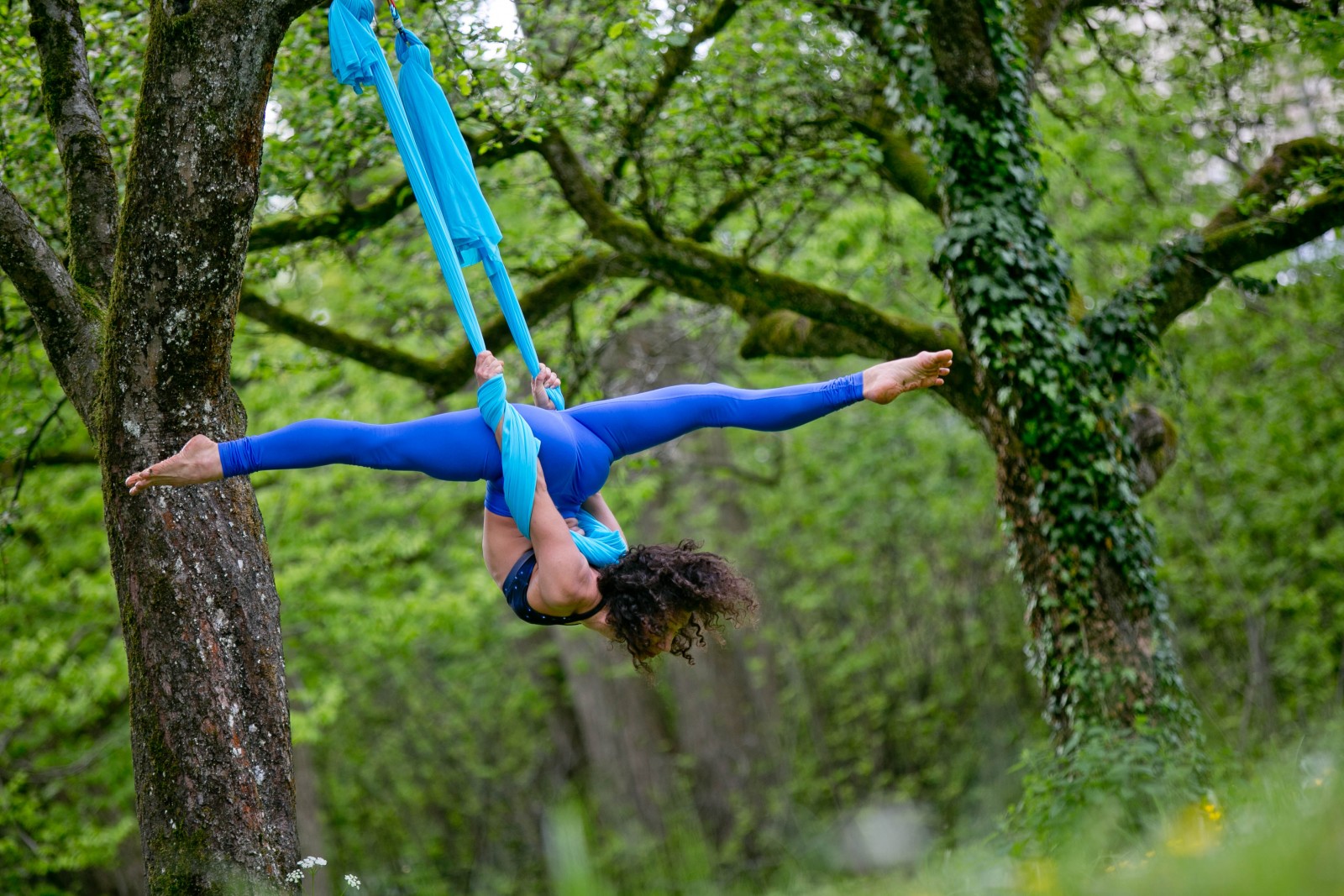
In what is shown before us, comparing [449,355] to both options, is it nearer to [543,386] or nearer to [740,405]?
[543,386]

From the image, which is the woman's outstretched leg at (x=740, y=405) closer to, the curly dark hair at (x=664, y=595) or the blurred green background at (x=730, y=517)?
the curly dark hair at (x=664, y=595)

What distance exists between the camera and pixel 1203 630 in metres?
10.3

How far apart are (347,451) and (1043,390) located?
3.47 meters

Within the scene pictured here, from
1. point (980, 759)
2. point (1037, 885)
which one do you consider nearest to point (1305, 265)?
point (980, 759)

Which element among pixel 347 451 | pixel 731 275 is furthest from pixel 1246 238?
pixel 347 451

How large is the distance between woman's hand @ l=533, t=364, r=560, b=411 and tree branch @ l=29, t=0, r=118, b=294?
1.34 metres

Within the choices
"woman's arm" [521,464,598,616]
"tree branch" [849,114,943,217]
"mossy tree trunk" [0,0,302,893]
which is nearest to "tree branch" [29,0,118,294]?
"mossy tree trunk" [0,0,302,893]

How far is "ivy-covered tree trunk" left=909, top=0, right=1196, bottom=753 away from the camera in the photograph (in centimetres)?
535

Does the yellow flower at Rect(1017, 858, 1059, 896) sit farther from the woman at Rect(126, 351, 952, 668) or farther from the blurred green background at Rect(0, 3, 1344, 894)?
the woman at Rect(126, 351, 952, 668)

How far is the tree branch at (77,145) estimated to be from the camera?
3.50 meters

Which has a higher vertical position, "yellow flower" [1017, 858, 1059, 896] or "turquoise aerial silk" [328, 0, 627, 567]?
"turquoise aerial silk" [328, 0, 627, 567]

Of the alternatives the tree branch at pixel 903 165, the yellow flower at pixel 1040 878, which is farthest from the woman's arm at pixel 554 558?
the tree branch at pixel 903 165

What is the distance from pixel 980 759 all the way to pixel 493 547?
845 cm

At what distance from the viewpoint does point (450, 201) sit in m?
3.33
